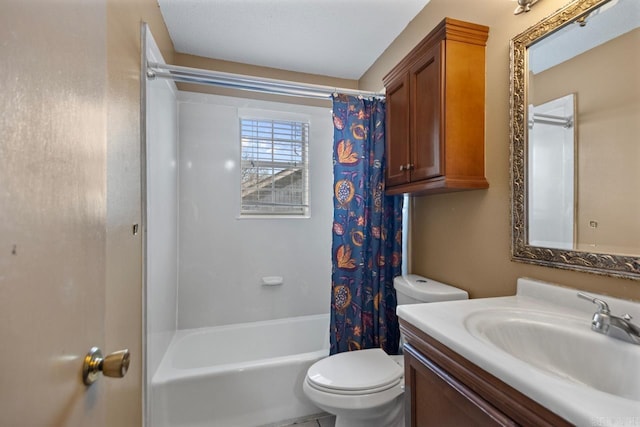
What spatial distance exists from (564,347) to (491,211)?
0.64 metres

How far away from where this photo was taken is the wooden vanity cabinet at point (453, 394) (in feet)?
1.93

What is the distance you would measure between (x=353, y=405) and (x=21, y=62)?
59.4 inches

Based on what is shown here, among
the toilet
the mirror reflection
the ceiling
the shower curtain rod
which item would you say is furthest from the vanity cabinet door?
the ceiling

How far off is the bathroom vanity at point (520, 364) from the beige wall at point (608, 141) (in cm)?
21

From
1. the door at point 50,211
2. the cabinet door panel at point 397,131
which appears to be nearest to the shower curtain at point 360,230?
the cabinet door panel at point 397,131

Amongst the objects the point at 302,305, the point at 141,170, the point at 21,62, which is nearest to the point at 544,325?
the point at 21,62

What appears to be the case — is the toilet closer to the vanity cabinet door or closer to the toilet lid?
the toilet lid

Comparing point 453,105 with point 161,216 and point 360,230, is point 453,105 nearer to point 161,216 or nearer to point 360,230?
point 360,230

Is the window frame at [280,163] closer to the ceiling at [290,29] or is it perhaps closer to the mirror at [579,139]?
the ceiling at [290,29]

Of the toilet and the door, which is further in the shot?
the toilet

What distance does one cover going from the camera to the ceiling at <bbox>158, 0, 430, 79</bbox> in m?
1.75

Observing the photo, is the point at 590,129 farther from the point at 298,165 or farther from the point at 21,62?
the point at 298,165

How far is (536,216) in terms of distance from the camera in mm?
A: 1138

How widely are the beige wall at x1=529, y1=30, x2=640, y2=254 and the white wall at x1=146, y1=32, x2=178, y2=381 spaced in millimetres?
1876
